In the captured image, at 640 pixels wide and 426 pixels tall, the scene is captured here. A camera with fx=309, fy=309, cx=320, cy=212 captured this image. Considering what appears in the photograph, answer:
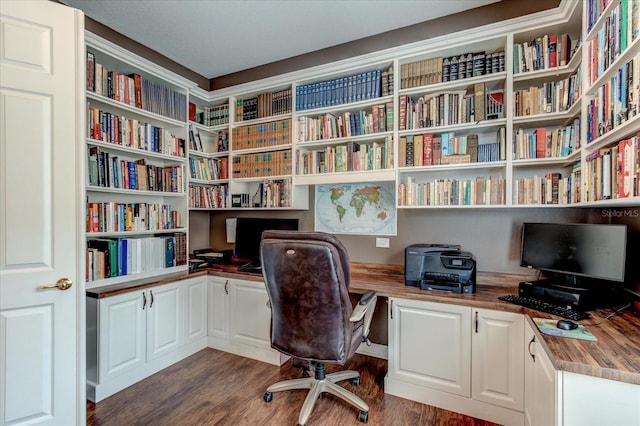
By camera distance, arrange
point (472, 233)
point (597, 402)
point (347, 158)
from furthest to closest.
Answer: point (347, 158) → point (472, 233) → point (597, 402)

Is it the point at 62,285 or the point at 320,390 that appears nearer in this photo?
the point at 62,285

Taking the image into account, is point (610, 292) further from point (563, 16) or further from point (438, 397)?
point (563, 16)

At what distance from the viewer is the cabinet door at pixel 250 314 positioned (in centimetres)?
275

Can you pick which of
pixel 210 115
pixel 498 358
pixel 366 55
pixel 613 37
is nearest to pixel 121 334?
pixel 210 115

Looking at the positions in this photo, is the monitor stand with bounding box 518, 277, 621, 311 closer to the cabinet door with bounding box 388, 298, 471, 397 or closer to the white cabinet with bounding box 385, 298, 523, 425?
the white cabinet with bounding box 385, 298, 523, 425

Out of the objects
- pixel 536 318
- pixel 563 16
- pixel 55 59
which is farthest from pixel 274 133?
pixel 536 318

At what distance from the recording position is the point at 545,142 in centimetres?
213

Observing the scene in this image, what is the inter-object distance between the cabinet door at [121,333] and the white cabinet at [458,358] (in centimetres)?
193

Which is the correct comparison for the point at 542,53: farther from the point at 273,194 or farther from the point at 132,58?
the point at 132,58

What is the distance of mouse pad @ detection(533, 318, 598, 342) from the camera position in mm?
1339

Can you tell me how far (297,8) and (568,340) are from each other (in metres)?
2.68

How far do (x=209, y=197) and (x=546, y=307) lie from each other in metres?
3.06

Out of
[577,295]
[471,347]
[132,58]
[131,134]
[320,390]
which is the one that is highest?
[132,58]

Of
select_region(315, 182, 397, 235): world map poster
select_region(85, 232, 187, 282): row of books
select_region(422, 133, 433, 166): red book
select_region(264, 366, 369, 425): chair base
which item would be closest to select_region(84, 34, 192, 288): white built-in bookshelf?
select_region(85, 232, 187, 282): row of books
